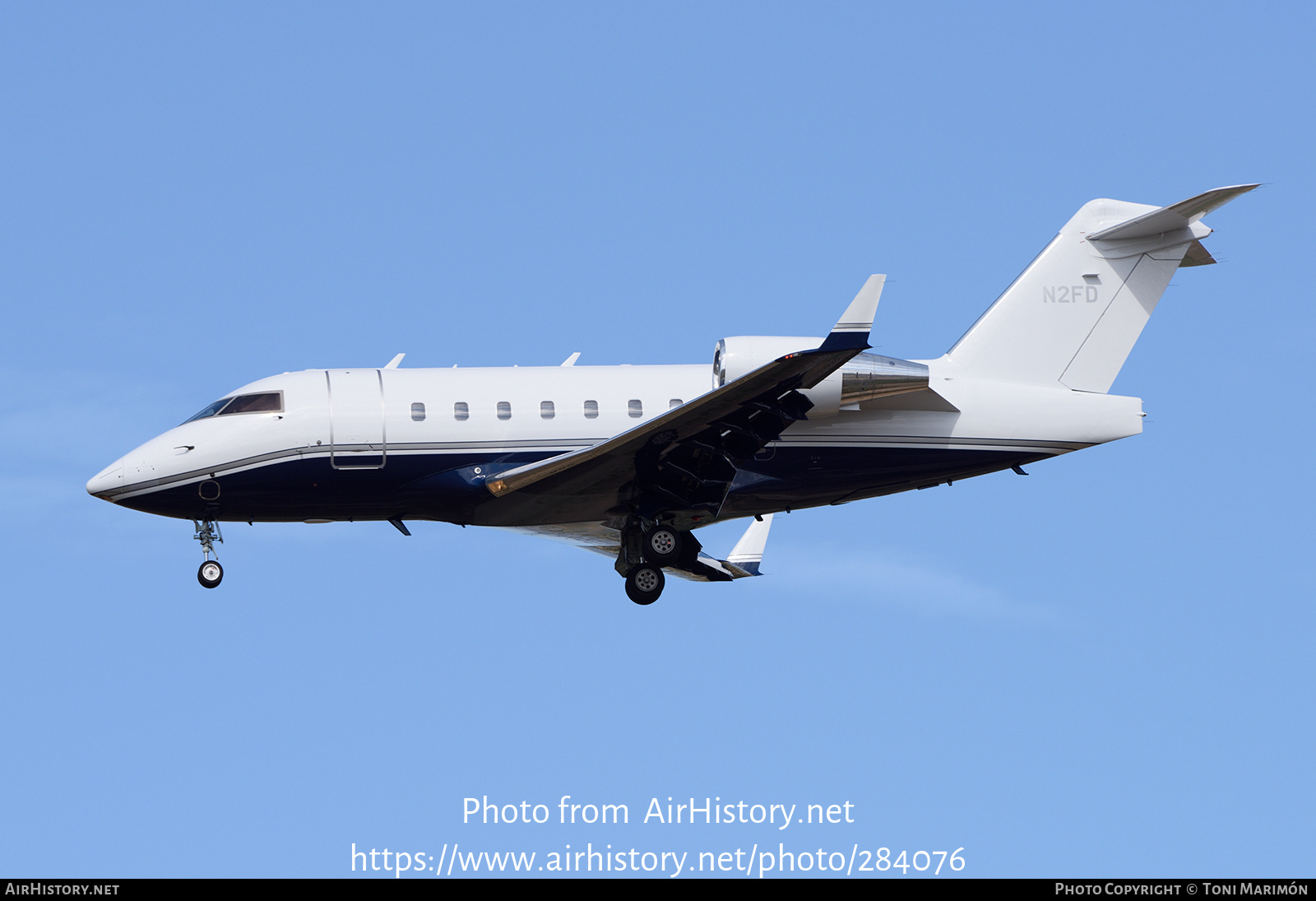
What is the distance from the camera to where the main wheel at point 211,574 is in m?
25.5

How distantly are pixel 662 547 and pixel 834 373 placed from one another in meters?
4.01

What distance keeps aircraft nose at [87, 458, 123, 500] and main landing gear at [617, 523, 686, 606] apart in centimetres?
838

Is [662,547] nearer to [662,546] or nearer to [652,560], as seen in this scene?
[662,546]

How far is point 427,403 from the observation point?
2520cm

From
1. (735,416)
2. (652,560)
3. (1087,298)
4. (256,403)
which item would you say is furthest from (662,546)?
(1087,298)

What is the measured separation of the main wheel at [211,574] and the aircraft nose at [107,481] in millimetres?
1888

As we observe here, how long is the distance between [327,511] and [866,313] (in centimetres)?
964

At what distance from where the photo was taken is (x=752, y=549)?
3005 cm

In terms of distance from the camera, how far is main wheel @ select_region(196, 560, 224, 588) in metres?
25.5

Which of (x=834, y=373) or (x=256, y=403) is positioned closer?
(x=834, y=373)

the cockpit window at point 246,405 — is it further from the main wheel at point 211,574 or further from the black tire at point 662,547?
the black tire at point 662,547

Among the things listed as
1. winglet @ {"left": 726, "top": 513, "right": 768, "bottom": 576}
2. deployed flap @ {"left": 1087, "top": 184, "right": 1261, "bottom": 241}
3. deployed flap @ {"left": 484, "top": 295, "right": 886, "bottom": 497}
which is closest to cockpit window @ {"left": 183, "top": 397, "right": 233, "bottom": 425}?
deployed flap @ {"left": 484, "top": 295, "right": 886, "bottom": 497}

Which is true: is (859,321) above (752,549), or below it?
above
